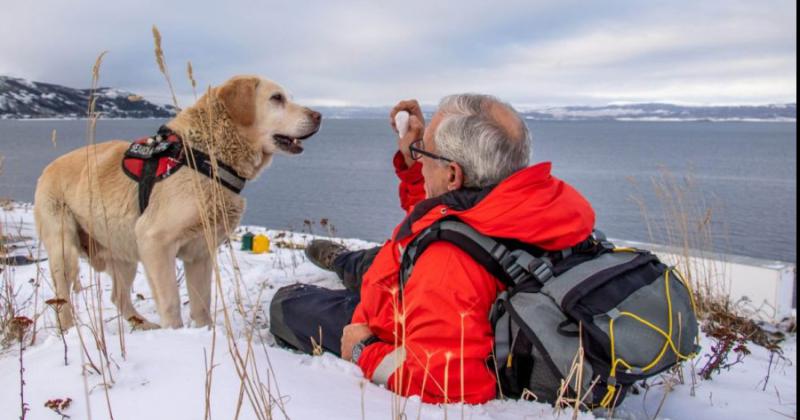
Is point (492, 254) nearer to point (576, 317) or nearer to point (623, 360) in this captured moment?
point (576, 317)

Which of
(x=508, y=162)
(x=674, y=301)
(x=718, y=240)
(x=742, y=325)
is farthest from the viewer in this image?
(x=718, y=240)

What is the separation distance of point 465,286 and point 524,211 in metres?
0.39

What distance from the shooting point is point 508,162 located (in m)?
2.69

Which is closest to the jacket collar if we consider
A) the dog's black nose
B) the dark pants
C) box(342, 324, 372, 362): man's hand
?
box(342, 324, 372, 362): man's hand

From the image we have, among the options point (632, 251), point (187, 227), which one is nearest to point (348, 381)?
point (632, 251)

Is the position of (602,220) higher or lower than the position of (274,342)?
lower

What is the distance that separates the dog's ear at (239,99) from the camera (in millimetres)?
4258

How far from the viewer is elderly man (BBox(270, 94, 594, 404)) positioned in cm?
239

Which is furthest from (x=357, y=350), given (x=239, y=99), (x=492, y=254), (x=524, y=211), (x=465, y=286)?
(x=239, y=99)

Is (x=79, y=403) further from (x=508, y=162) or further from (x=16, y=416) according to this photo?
(x=508, y=162)

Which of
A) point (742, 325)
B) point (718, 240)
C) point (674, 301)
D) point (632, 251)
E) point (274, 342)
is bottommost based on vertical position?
point (718, 240)

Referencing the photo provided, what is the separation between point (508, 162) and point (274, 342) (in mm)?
2040

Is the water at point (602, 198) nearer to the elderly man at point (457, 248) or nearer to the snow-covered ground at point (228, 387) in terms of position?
the snow-covered ground at point (228, 387)

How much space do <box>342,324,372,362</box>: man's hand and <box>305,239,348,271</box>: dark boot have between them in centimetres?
255
